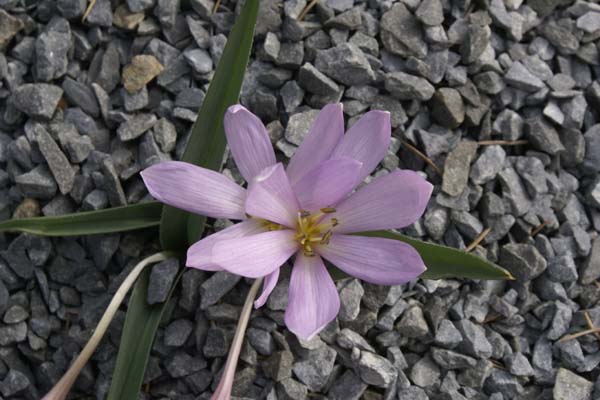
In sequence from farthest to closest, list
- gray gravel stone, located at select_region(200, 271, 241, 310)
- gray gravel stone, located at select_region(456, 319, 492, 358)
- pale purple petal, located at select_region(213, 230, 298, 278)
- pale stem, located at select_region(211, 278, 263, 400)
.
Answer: gray gravel stone, located at select_region(456, 319, 492, 358), gray gravel stone, located at select_region(200, 271, 241, 310), pale stem, located at select_region(211, 278, 263, 400), pale purple petal, located at select_region(213, 230, 298, 278)

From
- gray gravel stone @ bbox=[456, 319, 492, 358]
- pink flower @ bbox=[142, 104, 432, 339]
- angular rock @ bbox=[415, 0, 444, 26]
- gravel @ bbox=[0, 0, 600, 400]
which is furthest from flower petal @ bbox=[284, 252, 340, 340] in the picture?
angular rock @ bbox=[415, 0, 444, 26]

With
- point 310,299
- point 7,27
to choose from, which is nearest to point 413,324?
point 310,299

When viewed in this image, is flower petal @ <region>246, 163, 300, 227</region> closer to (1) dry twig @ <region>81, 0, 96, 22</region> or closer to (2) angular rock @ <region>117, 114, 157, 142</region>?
(2) angular rock @ <region>117, 114, 157, 142</region>

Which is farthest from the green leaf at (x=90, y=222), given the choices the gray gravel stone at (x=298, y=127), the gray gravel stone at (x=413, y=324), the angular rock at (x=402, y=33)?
the angular rock at (x=402, y=33)

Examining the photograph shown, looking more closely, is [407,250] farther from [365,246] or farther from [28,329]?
[28,329]

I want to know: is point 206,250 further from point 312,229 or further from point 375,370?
point 375,370

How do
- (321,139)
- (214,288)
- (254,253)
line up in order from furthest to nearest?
(214,288), (321,139), (254,253)
